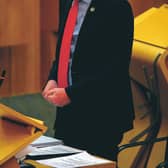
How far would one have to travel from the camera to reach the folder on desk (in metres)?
1.53

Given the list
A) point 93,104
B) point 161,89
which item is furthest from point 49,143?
point 161,89

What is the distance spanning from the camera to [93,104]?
2143 mm

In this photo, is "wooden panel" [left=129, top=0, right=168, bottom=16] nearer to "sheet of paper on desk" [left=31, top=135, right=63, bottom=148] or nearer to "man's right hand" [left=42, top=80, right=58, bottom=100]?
"man's right hand" [left=42, top=80, right=58, bottom=100]

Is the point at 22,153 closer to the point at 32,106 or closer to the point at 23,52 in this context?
the point at 23,52

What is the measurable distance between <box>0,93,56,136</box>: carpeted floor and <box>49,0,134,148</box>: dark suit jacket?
2338 mm

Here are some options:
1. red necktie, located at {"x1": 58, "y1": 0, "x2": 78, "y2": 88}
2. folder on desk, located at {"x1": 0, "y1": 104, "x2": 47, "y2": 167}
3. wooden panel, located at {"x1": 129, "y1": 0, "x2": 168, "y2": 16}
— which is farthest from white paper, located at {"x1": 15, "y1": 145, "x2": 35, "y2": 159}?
wooden panel, located at {"x1": 129, "y1": 0, "x2": 168, "y2": 16}

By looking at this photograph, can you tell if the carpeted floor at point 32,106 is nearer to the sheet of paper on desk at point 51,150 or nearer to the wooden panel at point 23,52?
the wooden panel at point 23,52

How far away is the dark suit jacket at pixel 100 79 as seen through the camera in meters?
2.08

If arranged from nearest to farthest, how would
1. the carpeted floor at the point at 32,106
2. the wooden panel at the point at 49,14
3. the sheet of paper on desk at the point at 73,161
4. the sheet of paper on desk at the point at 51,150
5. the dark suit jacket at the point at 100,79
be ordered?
the sheet of paper on desk at the point at 73,161 < the sheet of paper on desk at the point at 51,150 < the dark suit jacket at the point at 100,79 < the wooden panel at the point at 49,14 < the carpeted floor at the point at 32,106

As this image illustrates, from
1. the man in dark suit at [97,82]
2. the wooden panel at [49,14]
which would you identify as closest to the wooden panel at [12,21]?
the wooden panel at [49,14]

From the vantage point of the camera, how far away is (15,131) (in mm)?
1576

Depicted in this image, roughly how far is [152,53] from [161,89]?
0.17m

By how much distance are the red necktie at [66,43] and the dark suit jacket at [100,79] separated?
0.05 meters

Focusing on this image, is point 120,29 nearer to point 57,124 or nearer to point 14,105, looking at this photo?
point 57,124
